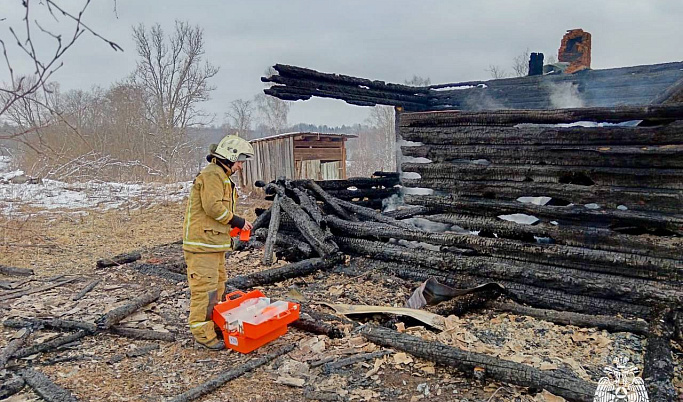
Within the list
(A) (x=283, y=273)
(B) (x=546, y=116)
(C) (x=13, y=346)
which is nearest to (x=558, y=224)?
(B) (x=546, y=116)

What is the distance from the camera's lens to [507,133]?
5.63 metres

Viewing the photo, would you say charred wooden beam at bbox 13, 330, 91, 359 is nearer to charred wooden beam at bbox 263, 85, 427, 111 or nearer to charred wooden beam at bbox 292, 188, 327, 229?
charred wooden beam at bbox 292, 188, 327, 229

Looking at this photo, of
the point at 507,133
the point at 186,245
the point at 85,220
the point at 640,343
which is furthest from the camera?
the point at 85,220

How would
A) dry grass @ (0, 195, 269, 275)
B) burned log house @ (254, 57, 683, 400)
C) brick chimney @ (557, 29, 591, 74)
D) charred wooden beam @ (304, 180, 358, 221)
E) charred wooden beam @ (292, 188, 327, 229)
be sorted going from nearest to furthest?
1. burned log house @ (254, 57, 683, 400)
2. charred wooden beam @ (292, 188, 327, 229)
3. dry grass @ (0, 195, 269, 275)
4. charred wooden beam @ (304, 180, 358, 221)
5. brick chimney @ (557, 29, 591, 74)

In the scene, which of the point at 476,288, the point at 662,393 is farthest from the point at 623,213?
the point at 662,393

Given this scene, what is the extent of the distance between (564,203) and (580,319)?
1683mm

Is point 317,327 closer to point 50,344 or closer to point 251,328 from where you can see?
point 251,328

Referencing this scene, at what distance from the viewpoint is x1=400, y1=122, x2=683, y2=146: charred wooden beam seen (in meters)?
4.77

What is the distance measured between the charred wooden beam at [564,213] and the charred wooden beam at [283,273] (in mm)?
1552

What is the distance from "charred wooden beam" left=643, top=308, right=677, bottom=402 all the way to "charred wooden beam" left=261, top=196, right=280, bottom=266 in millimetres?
5169

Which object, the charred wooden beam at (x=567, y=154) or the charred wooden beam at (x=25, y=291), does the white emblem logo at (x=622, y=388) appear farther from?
the charred wooden beam at (x=25, y=291)

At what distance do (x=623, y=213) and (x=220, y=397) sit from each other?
4450 millimetres

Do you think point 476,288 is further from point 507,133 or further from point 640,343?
point 507,133

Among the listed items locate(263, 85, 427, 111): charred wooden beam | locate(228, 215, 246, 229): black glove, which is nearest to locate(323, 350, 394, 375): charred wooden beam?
locate(228, 215, 246, 229): black glove
